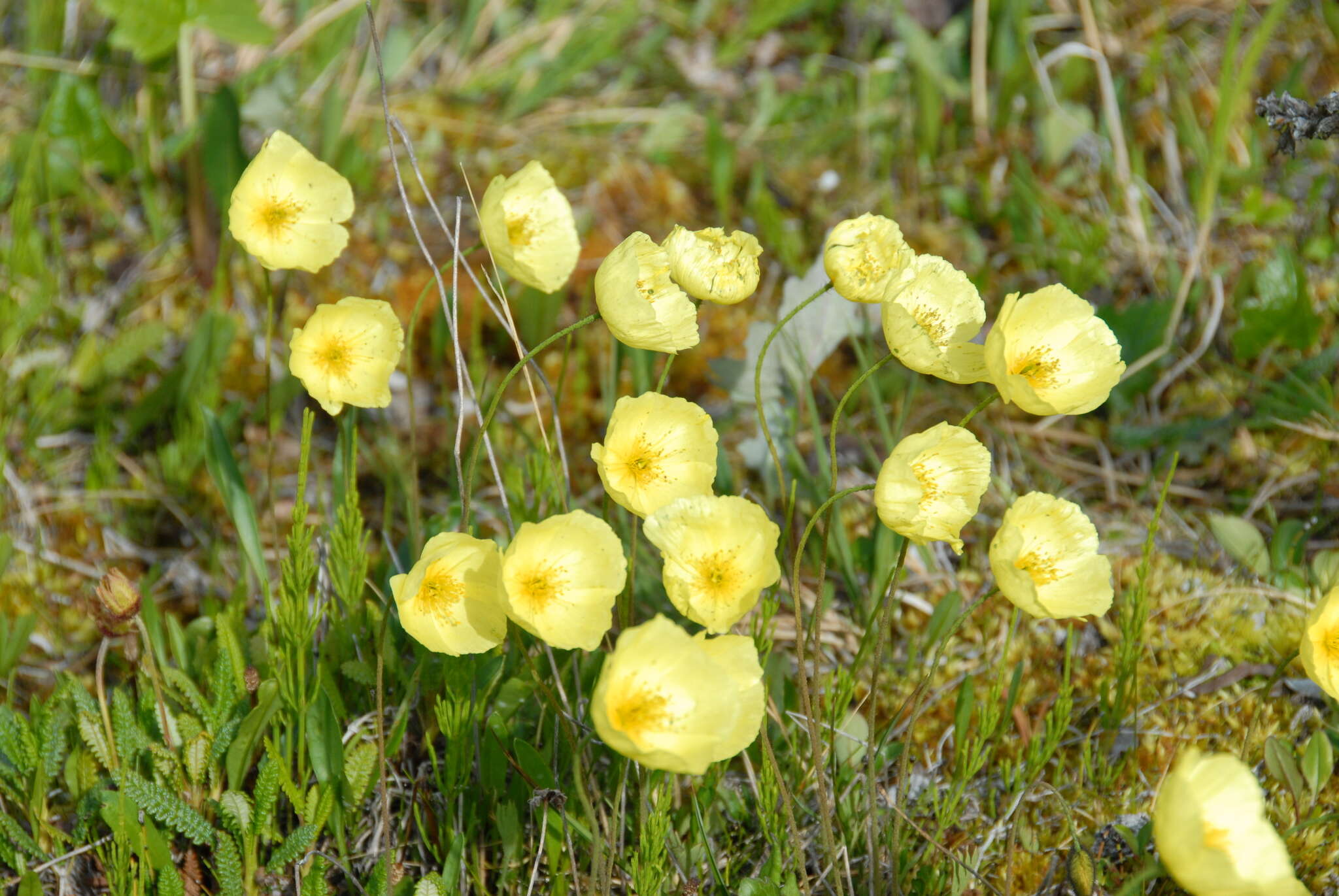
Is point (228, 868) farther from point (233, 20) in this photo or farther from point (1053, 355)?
point (233, 20)

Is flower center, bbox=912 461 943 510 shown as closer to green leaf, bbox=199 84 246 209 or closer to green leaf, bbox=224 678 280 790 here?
green leaf, bbox=224 678 280 790

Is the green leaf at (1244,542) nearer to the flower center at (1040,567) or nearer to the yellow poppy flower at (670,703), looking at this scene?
the flower center at (1040,567)

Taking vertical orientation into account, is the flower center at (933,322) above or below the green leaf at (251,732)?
above

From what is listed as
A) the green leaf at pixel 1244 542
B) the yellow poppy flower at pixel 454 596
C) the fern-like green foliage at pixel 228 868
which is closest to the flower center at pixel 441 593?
the yellow poppy flower at pixel 454 596

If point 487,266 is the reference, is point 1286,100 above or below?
above

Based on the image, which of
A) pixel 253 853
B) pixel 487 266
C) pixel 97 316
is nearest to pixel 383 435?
pixel 487 266

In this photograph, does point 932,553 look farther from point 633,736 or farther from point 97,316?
point 97,316

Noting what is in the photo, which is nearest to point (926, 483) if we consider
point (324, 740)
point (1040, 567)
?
point (1040, 567)

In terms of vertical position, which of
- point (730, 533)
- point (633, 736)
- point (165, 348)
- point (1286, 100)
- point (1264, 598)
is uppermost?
point (1286, 100)
